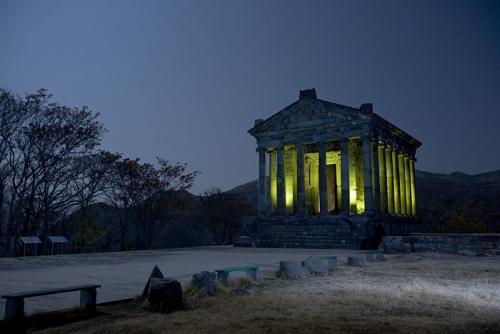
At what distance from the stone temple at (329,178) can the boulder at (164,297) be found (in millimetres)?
23088

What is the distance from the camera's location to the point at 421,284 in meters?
9.87

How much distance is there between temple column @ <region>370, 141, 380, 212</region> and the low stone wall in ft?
27.8

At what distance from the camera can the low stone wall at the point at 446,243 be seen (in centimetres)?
2189

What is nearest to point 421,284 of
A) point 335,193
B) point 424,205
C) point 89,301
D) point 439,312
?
point 439,312

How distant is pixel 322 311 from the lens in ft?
22.3

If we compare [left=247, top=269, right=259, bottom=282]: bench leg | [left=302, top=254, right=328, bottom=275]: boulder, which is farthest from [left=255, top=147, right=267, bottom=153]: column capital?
[left=247, top=269, right=259, bottom=282]: bench leg

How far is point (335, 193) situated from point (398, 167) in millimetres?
6294

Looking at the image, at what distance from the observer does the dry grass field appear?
575 centimetres

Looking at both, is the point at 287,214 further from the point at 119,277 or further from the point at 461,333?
the point at 461,333

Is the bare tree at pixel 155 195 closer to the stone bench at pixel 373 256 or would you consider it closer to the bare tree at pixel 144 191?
the bare tree at pixel 144 191

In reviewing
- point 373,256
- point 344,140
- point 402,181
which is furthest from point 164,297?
point 402,181

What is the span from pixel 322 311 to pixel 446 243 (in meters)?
18.7

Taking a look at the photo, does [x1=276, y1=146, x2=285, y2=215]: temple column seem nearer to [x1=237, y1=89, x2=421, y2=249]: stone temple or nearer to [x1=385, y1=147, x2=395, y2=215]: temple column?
[x1=237, y1=89, x2=421, y2=249]: stone temple

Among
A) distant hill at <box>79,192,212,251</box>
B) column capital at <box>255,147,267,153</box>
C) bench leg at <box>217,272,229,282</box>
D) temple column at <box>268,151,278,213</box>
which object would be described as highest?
column capital at <box>255,147,267,153</box>
